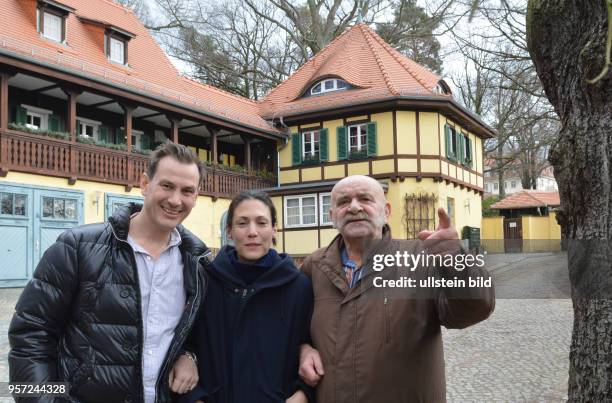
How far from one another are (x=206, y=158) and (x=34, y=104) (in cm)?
698

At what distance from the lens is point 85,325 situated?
2174 millimetres

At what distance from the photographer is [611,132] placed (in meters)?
2.15

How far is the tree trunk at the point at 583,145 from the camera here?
215 cm

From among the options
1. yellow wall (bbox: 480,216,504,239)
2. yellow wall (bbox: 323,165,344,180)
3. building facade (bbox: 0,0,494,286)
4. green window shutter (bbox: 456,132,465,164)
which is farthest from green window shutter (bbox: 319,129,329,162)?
yellow wall (bbox: 480,216,504,239)

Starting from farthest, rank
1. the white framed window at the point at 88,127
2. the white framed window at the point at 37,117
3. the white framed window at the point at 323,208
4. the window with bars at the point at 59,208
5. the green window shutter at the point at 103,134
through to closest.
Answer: the white framed window at the point at 323,208, the green window shutter at the point at 103,134, the white framed window at the point at 88,127, the white framed window at the point at 37,117, the window with bars at the point at 59,208

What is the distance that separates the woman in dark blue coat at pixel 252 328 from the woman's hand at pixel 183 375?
0.04m

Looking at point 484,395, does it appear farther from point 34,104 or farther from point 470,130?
point 470,130

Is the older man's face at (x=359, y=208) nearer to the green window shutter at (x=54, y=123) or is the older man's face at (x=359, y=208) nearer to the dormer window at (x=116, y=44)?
the green window shutter at (x=54, y=123)

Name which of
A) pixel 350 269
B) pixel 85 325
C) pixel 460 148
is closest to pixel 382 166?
pixel 460 148

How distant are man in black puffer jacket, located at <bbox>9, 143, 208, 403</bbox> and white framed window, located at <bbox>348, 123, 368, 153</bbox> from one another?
18.1 m

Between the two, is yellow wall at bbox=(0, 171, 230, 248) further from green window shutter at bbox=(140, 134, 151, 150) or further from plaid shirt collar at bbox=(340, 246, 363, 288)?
plaid shirt collar at bbox=(340, 246, 363, 288)

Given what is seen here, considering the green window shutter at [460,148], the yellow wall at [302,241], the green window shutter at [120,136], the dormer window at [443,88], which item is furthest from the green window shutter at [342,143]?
the green window shutter at [120,136]

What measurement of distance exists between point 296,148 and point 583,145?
63.9ft

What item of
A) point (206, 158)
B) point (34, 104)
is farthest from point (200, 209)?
point (34, 104)
